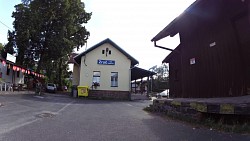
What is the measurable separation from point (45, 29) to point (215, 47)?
122ft

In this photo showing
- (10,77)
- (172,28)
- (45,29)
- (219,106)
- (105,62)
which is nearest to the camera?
(219,106)

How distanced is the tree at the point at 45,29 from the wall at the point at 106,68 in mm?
11419

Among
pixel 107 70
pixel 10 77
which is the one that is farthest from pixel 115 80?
pixel 10 77

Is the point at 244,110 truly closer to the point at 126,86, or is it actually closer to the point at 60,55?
the point at 126,86

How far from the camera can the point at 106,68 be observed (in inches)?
1206

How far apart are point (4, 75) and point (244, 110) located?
33.7 m

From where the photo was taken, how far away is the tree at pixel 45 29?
40.8m

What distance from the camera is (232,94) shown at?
8297mm

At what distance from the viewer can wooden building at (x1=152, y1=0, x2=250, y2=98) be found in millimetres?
8008

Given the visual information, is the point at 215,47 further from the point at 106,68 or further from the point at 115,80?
the point at 106,68

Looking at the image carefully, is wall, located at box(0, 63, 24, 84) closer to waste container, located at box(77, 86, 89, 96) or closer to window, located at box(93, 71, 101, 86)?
waste container, located at box(77, 86, 89, 96)

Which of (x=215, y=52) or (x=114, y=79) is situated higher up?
(x=215, y=52)

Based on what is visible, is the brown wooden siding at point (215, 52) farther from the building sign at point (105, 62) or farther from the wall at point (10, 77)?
the wall at point (10, 77)

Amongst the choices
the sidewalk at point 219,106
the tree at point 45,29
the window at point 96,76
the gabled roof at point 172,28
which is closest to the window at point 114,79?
the window at point 96,76
